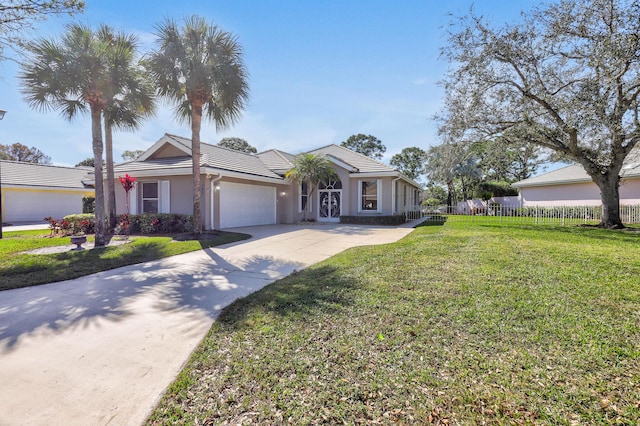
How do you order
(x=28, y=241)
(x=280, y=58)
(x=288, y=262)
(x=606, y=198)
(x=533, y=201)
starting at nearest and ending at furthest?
(x=288, y=262) → (x=28, y=241) → (x=280, y=58) → (x=606, y=198) → (x=533, y=201)

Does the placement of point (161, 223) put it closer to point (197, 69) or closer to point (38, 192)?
point (197, 69)

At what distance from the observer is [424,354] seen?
286cm

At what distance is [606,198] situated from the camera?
1318cm

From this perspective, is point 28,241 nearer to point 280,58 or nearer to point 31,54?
point 31,54

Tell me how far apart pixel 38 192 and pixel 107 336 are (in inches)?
948

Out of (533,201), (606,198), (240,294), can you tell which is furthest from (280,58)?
(533,201)

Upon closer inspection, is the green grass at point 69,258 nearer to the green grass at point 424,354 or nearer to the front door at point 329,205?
the green grass at point 424,354

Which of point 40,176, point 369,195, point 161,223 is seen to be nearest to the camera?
point 161,223

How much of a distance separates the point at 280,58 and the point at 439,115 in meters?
7.75

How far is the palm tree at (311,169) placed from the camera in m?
16.7

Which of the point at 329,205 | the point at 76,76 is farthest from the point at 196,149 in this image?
the point at 329,205

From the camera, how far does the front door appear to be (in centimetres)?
1856

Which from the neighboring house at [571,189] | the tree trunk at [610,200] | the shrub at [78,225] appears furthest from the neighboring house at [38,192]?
the neighboring house at [571,189]

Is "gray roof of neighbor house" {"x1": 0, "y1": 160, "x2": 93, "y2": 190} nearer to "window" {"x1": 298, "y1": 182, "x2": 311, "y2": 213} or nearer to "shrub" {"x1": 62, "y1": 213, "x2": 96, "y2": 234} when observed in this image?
"shrub" {"x1": 62, "y1": 213, "x2": 96, "y2": 234}
